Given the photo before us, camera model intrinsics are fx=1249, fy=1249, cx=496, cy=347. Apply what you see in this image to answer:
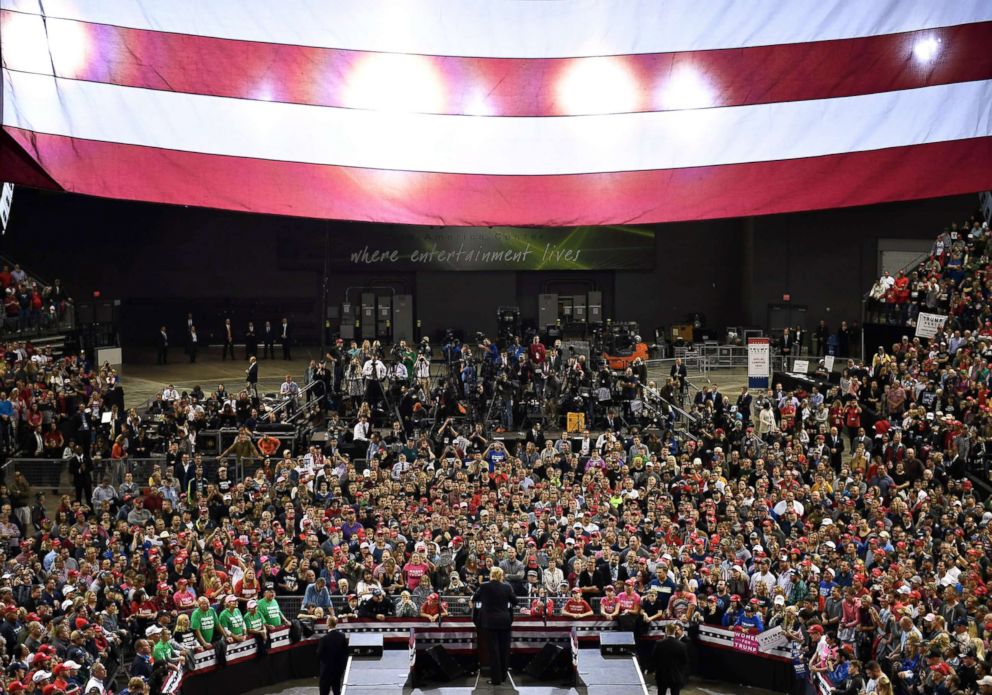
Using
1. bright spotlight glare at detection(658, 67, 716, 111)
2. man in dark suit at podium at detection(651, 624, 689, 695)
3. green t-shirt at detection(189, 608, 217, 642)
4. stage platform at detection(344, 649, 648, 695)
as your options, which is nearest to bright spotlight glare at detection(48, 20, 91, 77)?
green t-shirt at detection(189, 608, 217, 642)

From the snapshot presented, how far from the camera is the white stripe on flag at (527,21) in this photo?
65.1 feet

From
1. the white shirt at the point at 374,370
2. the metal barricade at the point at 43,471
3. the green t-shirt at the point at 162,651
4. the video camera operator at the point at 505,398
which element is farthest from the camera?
the white shirt at the point at 374,370

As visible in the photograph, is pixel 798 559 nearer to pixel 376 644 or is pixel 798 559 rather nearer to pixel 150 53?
pixel 376 644

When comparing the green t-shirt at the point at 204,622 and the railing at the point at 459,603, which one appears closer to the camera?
the green t-shirt at the point at 204,622

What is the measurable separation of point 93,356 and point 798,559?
22.0 m

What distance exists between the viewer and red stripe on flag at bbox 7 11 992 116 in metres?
19.8

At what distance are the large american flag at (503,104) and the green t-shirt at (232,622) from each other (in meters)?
7.02

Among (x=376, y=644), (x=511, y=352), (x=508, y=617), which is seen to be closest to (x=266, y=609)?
(x=376, y=644)

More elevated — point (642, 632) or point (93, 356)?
point (93, 356)

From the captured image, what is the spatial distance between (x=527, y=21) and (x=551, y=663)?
10.9 meters

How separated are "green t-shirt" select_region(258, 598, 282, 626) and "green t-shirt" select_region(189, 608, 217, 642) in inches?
28.5

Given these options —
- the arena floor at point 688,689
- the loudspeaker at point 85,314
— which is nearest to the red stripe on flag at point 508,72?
the arena floor at point 688,689

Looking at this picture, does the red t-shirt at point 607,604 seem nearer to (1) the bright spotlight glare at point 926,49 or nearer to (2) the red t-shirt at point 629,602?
(2) the red t-shirt at point 629,602

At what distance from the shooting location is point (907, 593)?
15367 mm
